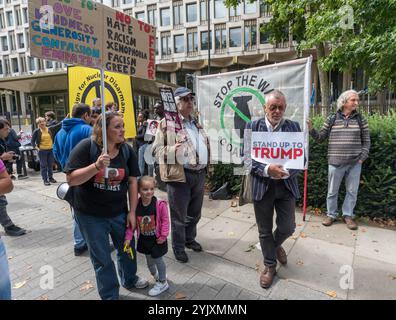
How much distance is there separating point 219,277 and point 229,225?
146 centimetres

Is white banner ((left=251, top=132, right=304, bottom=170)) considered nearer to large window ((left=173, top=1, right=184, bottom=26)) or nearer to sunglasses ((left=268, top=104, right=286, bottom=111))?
sunglasses ((left=268, top=104, right=286, bottom=111))

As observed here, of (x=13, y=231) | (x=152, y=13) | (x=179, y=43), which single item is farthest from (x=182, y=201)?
(x=152, y=13)

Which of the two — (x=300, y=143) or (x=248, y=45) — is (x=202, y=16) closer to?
(x=248, y=45)

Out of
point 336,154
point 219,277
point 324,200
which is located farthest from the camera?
point 324,200

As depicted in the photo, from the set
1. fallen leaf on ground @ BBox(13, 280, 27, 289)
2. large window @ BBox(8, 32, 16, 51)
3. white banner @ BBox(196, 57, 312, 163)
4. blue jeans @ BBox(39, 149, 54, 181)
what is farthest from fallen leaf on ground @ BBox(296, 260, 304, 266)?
large window @ BBox(8, 32, 16, 51)

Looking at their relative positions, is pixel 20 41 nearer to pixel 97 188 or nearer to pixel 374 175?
pixel 97 188

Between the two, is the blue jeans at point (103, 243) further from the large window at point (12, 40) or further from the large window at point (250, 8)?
the large window at point (12, 40)

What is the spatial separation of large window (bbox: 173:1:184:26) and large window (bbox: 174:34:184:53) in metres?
1.41

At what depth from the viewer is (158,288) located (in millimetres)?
2701

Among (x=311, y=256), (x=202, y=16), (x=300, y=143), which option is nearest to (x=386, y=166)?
(x=311, y=256)

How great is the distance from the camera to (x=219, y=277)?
2979 mm

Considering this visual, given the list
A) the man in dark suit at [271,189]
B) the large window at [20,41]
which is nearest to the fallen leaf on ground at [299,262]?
the man in dark suit at [271,189]

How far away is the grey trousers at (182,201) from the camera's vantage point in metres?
3.22

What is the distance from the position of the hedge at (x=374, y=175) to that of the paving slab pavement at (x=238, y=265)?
0.38 m
